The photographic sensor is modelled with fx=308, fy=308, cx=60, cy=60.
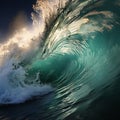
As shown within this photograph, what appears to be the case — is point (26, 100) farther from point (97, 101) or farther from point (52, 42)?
point (52, 42)

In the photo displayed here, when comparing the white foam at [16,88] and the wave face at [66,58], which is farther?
the white foam at [16,88]

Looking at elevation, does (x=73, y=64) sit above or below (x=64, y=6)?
below

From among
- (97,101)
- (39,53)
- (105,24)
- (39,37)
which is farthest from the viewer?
(39,37)

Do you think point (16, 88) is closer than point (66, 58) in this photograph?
Yes

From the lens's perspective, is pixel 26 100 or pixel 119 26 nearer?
pixel 26 100

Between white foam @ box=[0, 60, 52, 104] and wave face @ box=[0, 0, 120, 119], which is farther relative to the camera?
white foam @ box=[0, 60, 52, 104]

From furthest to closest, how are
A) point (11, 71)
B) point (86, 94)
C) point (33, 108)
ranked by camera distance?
point (11, 71) < point (33, 108) < point (86, 94)

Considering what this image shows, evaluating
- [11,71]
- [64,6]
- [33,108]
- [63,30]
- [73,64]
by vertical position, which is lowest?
[33,108]

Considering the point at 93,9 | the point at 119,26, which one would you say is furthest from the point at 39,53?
the point at 119,26
